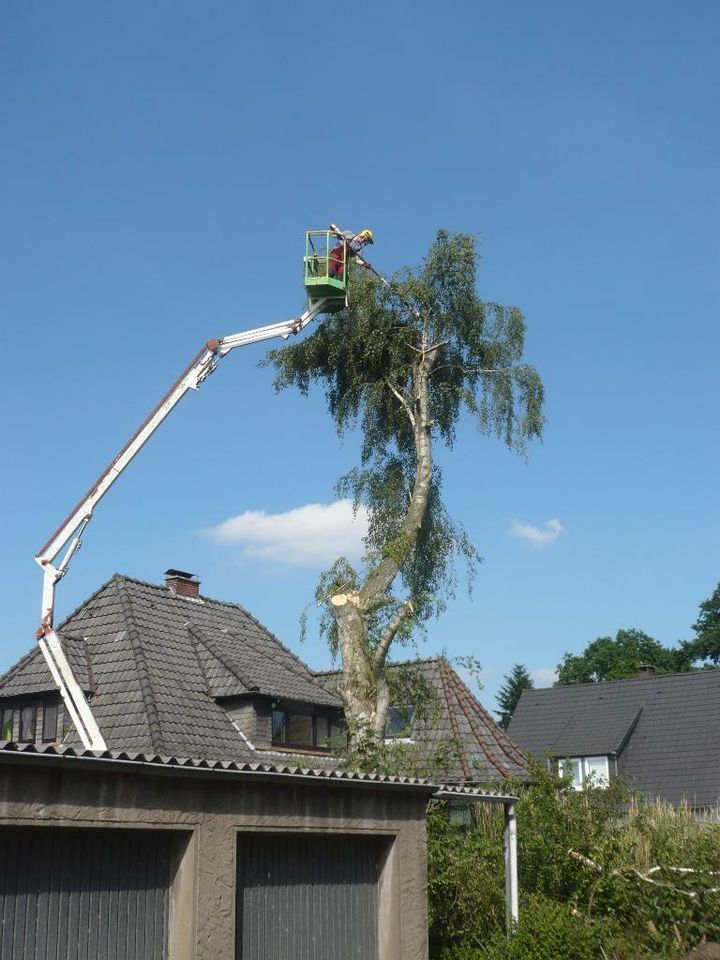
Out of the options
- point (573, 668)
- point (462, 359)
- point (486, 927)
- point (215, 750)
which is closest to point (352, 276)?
point (462, 359)

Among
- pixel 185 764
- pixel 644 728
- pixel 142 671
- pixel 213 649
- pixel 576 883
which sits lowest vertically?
pixel 576 883

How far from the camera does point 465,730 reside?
27.3m

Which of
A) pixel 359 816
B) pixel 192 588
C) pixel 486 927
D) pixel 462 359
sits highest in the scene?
pixel 462 359

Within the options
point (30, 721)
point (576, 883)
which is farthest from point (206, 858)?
point (30, 721)

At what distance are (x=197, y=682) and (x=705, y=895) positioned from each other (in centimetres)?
1224

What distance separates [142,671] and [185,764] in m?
13.0

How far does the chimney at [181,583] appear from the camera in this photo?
92.3ft

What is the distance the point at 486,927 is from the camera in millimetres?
15305

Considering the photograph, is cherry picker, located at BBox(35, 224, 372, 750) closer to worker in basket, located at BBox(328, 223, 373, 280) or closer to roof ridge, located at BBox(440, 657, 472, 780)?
worker in basket, located at BBox(328, 223, 373, 280)

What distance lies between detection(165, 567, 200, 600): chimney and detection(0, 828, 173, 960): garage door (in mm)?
17566

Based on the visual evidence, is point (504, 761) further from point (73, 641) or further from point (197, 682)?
point (73, 641)

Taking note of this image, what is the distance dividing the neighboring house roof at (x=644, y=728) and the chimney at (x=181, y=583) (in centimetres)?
1946

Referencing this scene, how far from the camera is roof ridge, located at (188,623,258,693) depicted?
23.8 meters

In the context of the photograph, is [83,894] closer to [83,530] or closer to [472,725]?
[83,530]
